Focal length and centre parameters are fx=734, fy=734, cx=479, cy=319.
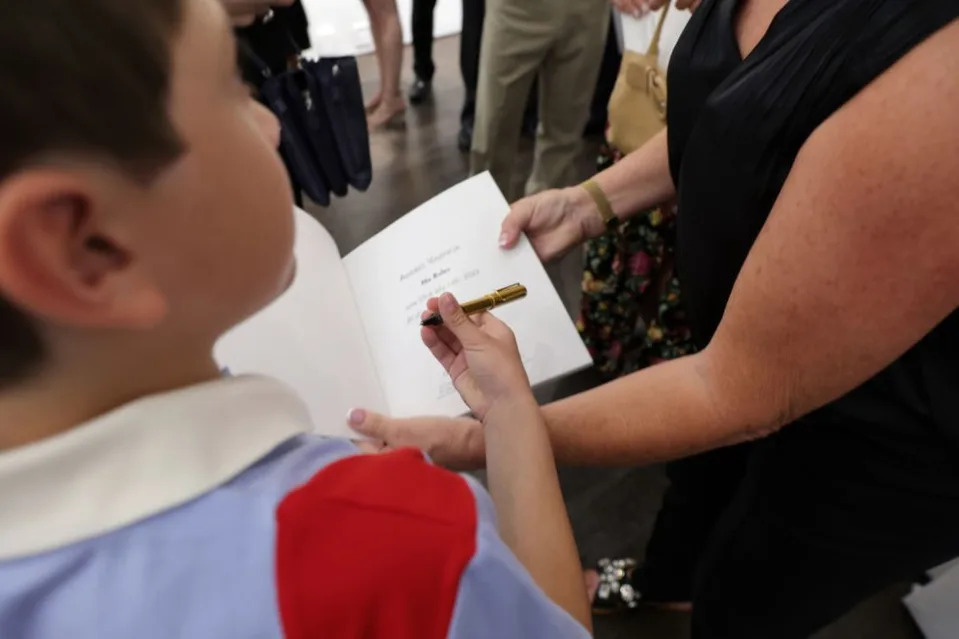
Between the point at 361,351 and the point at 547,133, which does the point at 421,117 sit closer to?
the point at 547,133

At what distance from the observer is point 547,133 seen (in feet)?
6.76

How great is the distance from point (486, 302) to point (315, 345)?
0.21 metres

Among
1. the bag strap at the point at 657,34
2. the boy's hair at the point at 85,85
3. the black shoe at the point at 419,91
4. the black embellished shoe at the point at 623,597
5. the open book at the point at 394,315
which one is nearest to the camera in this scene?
the boy's hair at the point at 85,85

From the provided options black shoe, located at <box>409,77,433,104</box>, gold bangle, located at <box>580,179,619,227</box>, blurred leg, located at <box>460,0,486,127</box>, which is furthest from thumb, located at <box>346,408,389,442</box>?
black shoe, located at <box>409,77,433,104</box>

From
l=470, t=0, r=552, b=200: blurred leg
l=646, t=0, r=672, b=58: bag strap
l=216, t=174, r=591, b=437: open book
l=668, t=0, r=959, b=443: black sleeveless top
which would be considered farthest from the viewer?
l=470, t=0, r=552, b=200: blurred leg

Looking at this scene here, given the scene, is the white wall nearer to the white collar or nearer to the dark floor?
the dark floor

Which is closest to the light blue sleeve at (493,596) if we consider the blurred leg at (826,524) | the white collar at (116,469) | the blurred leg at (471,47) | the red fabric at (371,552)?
the red fabric at (371,552)

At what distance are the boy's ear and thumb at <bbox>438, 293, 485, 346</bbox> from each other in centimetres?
40

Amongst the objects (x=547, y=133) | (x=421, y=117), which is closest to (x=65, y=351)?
(x=547, y=133)

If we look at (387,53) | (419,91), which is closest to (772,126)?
(387,53)

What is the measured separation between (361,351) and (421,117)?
6.78ft

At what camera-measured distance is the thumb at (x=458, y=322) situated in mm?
745

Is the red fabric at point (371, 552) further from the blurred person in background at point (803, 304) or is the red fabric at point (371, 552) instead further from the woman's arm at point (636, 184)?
the woman's arm at point (636, 184)

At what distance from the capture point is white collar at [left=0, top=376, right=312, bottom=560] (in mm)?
356
